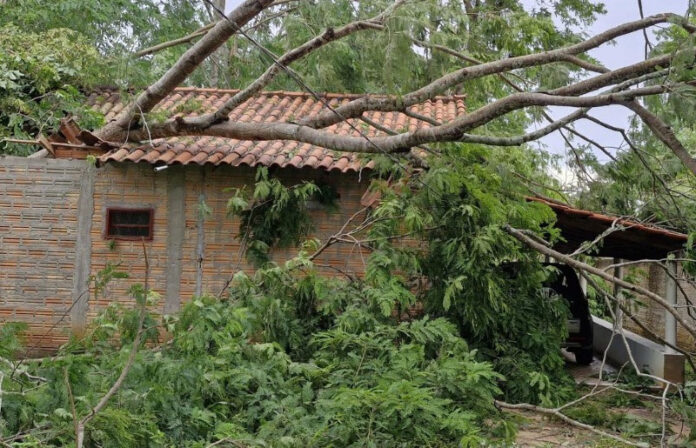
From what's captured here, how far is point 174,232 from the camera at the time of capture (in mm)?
11367

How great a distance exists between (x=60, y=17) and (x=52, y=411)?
15.4 meters

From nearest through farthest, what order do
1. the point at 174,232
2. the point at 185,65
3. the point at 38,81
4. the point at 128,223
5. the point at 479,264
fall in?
the point at 479,264 < the point at 185,65 < the point at 174,232 < the point at 128,223 < the point at 38,81

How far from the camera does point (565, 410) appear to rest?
895 centimetres

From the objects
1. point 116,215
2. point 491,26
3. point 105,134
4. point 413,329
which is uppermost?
point 491,26

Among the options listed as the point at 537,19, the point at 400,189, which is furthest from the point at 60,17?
the point at 400,189

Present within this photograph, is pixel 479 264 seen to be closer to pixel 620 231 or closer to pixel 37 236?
pixel 620 231

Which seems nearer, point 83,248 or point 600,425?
point 600,425

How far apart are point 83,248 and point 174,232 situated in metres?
1.34

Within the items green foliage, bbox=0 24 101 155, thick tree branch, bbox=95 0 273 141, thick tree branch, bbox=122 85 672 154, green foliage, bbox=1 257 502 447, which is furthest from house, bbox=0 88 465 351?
green foliage, bbox=1 257 502 447

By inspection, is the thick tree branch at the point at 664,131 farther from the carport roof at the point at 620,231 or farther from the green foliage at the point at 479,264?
the carport roof at the point at 620,231

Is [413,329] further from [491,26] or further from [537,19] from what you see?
[537,19]

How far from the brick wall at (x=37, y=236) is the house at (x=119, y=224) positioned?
14 mm

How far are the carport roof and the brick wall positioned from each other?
6.61 meters

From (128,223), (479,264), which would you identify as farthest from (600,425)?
(128,223)
